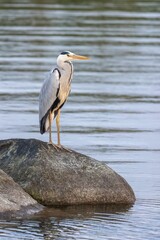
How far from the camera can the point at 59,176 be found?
12.8 metres

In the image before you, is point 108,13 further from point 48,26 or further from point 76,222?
point 76,222

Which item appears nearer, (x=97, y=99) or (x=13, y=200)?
(x=13, y=200)

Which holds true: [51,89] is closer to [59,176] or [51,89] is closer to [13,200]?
[59,176]

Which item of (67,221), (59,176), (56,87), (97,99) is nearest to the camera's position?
(67,221)

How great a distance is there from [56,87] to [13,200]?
2281mm

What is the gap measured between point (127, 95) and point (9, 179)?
9.74 meters

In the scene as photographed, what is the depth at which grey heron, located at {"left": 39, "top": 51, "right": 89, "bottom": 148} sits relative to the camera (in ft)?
45.3

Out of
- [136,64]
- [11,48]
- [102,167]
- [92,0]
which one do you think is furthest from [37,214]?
[92,0]

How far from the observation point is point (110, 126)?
18219 millimetres

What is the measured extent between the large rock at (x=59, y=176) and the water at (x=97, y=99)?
20 centimetres

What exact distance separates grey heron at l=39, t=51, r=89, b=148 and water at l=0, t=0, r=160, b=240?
1.49 meters

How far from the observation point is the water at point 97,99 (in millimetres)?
11930

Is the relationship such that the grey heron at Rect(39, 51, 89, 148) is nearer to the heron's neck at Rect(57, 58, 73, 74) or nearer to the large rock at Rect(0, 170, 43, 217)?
the heron's neck at Rect(57, 58, 73, 74)

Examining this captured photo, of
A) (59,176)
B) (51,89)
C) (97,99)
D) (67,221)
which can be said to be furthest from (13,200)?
(97,99)
